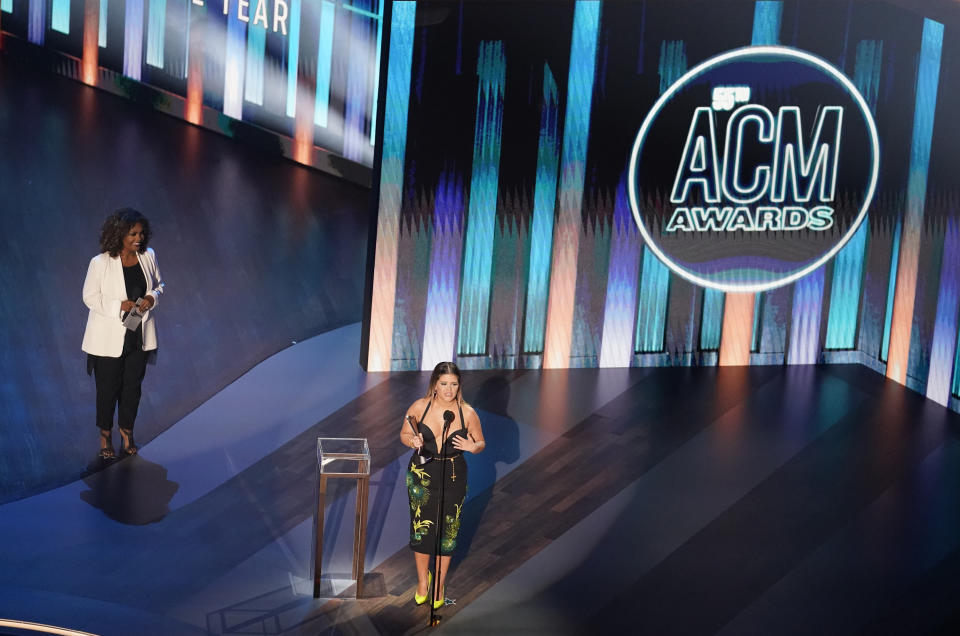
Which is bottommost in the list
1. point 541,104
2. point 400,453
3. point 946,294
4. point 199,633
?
point 199,633

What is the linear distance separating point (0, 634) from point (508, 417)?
12.7 feet

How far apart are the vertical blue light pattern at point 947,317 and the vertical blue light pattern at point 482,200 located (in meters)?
2.97

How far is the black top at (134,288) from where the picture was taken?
6984 mm

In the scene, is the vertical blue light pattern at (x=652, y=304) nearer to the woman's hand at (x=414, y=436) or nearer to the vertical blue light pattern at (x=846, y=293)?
the vertical blue light pattern at (x=846, y=293)

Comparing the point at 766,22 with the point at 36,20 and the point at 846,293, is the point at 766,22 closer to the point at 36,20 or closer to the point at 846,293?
the point at 846,293

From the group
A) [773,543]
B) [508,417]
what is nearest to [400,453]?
[508,417]

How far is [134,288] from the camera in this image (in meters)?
7.00

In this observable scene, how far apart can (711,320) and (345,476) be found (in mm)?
4267

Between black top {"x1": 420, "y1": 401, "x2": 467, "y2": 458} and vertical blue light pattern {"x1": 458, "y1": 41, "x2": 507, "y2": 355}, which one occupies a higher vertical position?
vertical blue light pattern {"x1": 458, "y1": 41, "x2": 507, "y2": 355}

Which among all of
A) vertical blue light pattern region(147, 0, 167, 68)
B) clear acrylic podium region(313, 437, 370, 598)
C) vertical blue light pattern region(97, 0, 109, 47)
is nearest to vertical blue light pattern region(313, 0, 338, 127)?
vertical blue light pattern region(147, 0, 167, 68)

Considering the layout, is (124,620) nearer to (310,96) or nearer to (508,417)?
(508,417)

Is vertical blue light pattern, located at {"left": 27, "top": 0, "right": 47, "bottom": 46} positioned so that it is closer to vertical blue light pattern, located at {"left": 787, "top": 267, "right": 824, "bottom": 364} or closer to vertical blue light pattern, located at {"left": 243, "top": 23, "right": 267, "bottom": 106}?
vertical blue light pattern, located at {"left": 243, "top": 23, "right": 267, "bottom": 106}

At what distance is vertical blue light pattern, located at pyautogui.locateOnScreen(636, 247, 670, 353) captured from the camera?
29.7ft

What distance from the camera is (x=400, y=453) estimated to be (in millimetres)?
7496
